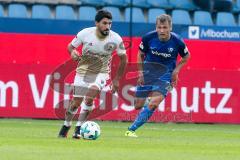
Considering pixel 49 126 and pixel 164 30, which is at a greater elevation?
pixel 164 30

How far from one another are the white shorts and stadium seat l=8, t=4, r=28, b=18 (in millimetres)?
8592

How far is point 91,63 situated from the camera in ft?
47.9

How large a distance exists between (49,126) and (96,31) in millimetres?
4256

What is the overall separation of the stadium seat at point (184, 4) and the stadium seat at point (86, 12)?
2.89 meters

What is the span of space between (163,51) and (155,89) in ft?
2.54

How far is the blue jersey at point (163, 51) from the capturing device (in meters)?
15.7

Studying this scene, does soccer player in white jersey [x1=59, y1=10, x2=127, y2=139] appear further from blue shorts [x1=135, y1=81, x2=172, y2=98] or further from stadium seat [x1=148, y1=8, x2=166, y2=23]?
stadium seat [x1=148, y1=8, x2=166, y2=23]

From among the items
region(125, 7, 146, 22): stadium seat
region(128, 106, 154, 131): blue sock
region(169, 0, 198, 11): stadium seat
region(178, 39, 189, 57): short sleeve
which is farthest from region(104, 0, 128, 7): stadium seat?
region(128, 106, 154, 131): blue sock

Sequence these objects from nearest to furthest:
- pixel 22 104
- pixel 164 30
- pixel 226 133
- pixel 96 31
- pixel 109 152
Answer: pixel 109 152 < pixel 96 31 < pixel 164 30 < pixel 226 133 < pixel 22 104

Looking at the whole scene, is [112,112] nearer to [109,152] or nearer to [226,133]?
[226,133]

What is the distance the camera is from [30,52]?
67.5ft

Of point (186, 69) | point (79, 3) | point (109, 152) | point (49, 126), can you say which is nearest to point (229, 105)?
point (186, 69)

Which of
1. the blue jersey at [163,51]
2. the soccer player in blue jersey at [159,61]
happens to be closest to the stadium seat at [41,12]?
the soccer player in blue jersey at [159,61]

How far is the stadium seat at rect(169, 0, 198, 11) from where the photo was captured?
25.4m
